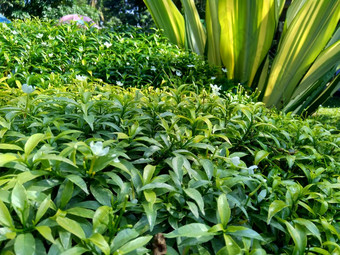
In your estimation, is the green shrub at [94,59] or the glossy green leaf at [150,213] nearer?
the glossy green leaf at [150,213]

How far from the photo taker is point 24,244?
586 mm

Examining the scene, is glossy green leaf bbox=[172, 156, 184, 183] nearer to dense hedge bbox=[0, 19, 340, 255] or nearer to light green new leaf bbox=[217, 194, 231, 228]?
dense hedge bbox=[0, 19, 340, 255]

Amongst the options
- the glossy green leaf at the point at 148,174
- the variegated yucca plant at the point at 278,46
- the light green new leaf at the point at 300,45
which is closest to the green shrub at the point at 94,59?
the variegated yucca plant at the point at 278,46

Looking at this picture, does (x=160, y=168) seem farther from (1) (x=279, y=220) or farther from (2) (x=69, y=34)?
(2) (x=69, y=34)

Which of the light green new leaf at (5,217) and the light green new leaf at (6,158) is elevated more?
the light green new leaf at (6,158)

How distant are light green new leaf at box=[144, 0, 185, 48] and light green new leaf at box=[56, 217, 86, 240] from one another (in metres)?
3.68

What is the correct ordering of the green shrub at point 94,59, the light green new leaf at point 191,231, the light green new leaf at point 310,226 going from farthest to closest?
the green shrub at point 94,59 < the light green new leaf at point 310,226 < the light green new leaf at point 191,231

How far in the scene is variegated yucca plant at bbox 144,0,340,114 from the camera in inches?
126

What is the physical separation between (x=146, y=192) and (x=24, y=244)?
0.31 meters

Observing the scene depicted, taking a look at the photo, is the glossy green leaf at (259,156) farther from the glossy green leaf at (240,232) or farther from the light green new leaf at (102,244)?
the light green new leaf at (102,244)

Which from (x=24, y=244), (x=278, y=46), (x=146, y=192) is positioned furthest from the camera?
(x=278, y=46)

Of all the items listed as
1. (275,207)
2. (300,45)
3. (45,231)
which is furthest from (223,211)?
(300,45)

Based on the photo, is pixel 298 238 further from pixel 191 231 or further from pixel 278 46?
pixel 278 46

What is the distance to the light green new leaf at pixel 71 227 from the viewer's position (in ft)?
2.05
